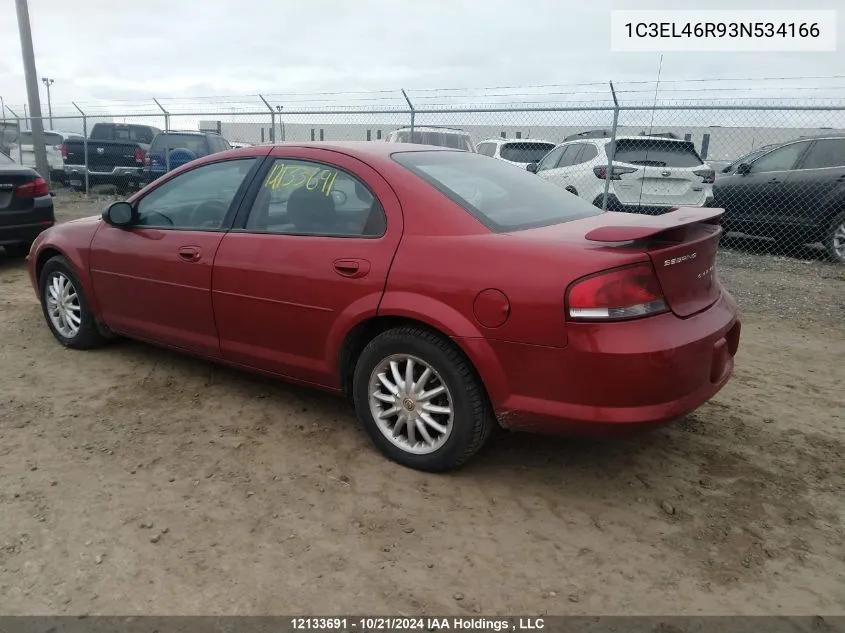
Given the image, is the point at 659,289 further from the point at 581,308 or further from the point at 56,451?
the point at 56,451

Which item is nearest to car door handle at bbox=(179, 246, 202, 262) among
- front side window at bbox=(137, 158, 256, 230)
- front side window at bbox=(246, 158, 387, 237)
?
front side window at bbox=(137, 158, 256, 230)

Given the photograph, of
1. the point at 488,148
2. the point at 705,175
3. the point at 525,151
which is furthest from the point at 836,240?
the point at 488,148

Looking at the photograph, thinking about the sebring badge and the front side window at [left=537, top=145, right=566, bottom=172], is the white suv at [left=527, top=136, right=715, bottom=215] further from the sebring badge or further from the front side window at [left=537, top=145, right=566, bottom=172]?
the sebring badge

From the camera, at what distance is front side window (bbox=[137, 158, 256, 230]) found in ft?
12.3

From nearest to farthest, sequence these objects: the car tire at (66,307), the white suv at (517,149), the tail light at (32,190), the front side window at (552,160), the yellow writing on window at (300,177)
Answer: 1. the yellow writing on window at (300,177)
2. the car tire at (66,307)
3. the tail light at (32,190)
4. the front side window at (552,160)
5. the white suv at (517,149)

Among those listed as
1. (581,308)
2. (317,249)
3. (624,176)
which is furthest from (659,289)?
(624,176)

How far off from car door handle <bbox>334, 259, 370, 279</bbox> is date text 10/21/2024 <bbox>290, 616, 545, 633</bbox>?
1492mm

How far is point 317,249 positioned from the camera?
3.23 metres

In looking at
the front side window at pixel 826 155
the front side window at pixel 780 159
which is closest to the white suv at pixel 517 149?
the front side window at pixel 780 159

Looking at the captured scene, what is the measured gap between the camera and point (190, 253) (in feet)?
12.2

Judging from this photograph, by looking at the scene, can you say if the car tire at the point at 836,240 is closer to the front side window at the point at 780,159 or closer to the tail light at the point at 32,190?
the front side window at the point at 780,159

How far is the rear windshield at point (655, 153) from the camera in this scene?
336 inches

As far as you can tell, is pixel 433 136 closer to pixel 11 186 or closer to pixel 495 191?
pixel 11 186

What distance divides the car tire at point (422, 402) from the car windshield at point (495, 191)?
2.08 feet
